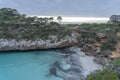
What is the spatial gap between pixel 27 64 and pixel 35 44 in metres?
9.45

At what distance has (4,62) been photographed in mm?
39188

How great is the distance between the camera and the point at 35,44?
153ft

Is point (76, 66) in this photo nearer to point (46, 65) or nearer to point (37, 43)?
point (46, 65)

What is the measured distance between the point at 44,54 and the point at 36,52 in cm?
213

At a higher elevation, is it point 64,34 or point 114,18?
point 114,18

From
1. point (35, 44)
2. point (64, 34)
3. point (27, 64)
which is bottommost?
point (27, 64)

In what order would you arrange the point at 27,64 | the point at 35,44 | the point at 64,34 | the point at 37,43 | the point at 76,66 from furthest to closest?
the point at 64,34 → the point at 37,43 → the point at 35,44 → the point at 27,64 → the point at 76,66

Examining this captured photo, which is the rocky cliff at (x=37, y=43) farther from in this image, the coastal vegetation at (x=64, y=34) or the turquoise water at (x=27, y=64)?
the turquoise water at (x=27, y=64)

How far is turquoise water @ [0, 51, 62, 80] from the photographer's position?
31.2 m

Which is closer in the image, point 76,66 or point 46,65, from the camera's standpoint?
point 76,66

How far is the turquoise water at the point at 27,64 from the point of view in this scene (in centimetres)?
3125

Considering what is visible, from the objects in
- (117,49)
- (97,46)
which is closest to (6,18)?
(97,46)

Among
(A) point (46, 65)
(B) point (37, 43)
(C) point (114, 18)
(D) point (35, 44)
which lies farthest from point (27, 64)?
(C) point (114, 18)

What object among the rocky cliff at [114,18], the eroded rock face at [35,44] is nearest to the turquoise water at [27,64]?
the eroded rock face at [35,44]
